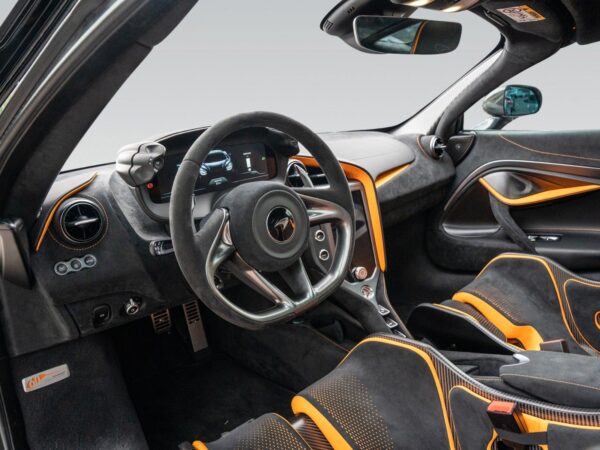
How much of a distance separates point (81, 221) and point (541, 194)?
188cm

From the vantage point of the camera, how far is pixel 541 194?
2.38m

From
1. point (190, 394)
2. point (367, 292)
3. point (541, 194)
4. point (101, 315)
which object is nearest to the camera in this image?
point (101, 315)

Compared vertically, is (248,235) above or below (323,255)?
above

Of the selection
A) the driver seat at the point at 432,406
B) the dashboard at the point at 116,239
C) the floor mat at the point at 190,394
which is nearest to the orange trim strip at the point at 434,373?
the driver seat at the point at 432,406

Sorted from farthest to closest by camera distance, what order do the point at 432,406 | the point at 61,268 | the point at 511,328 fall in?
the point at 511,328 → the point at 61,268 → the point at 432,406

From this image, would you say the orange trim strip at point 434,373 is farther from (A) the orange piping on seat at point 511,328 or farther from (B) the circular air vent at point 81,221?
(B) the circular air vent at point 81,221

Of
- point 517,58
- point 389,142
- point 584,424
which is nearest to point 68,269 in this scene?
point 584,424

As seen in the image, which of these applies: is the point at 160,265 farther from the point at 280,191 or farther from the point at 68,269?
the point at 280,191

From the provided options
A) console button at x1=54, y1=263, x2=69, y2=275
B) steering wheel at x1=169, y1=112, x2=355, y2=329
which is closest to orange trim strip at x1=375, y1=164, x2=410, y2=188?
steering wheel at x1=169, y1=112, x2=355, y2=329

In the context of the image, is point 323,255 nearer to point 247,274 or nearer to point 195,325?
point 247,274

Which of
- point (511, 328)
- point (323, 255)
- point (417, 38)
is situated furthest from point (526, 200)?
point (417, 38)

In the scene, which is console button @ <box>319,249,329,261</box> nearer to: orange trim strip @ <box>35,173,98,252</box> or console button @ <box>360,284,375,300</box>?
console button @ <box>360,284,375,300</box>

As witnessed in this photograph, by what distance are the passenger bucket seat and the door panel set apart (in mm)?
392

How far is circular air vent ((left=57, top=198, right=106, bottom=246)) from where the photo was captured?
1524 millimetres
